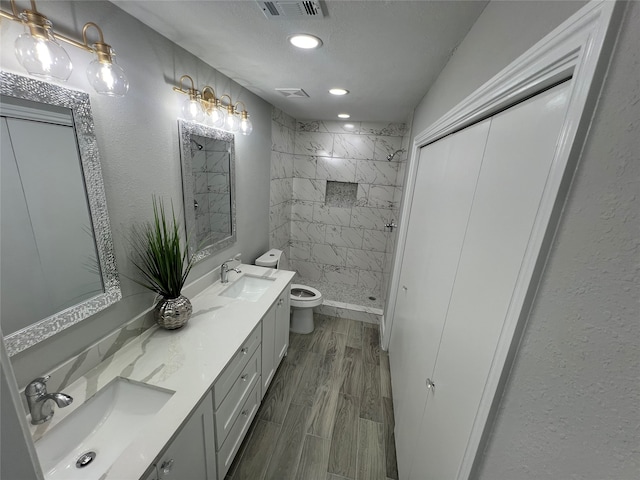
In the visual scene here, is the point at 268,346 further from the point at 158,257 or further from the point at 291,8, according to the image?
the point at 291,8

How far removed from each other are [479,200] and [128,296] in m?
1.58

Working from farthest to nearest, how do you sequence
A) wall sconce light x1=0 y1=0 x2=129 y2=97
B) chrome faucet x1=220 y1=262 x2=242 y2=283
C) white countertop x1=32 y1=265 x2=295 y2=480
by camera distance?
chrome faucet x1=220 y1=262 x2=242 y2=283 → white countertop x1=32 y1=265 x2=295 y2=480 → wall sconce light x1=0 y1=0 x2=129 y2=97

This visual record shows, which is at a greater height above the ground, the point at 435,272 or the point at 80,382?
the point at 435,272

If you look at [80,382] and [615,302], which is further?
[80,382]

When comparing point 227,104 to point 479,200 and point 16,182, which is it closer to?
point 16,182

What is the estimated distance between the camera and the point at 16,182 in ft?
2.67

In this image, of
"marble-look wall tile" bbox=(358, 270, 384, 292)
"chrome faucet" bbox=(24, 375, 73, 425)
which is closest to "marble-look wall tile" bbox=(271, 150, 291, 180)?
"marble-look wall tile" bbox=(358, 270, 384, 292)

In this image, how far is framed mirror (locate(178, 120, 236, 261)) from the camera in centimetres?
157

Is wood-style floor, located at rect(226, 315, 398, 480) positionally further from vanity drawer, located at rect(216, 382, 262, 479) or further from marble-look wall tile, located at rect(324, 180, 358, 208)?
marble-look wall tile, located at rect(324, 180, 358, 208)

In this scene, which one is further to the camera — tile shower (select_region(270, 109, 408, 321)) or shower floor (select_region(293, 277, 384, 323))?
tile shower (select_region(270, 109, 408, 321))

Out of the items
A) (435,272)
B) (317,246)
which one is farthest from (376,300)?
(435,272)

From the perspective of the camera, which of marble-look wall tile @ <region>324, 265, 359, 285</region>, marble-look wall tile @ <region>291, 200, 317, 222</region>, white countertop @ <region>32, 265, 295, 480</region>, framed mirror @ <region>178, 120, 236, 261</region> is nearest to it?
white countertop @ <region>32, 265, 295, 480</region>

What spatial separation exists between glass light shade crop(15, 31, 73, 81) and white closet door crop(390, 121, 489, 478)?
1.39 metres

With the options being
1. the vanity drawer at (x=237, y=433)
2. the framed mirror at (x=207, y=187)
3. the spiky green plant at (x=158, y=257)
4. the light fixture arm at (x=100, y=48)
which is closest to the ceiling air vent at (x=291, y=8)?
the light fixture arm at (x=100, y=48)
